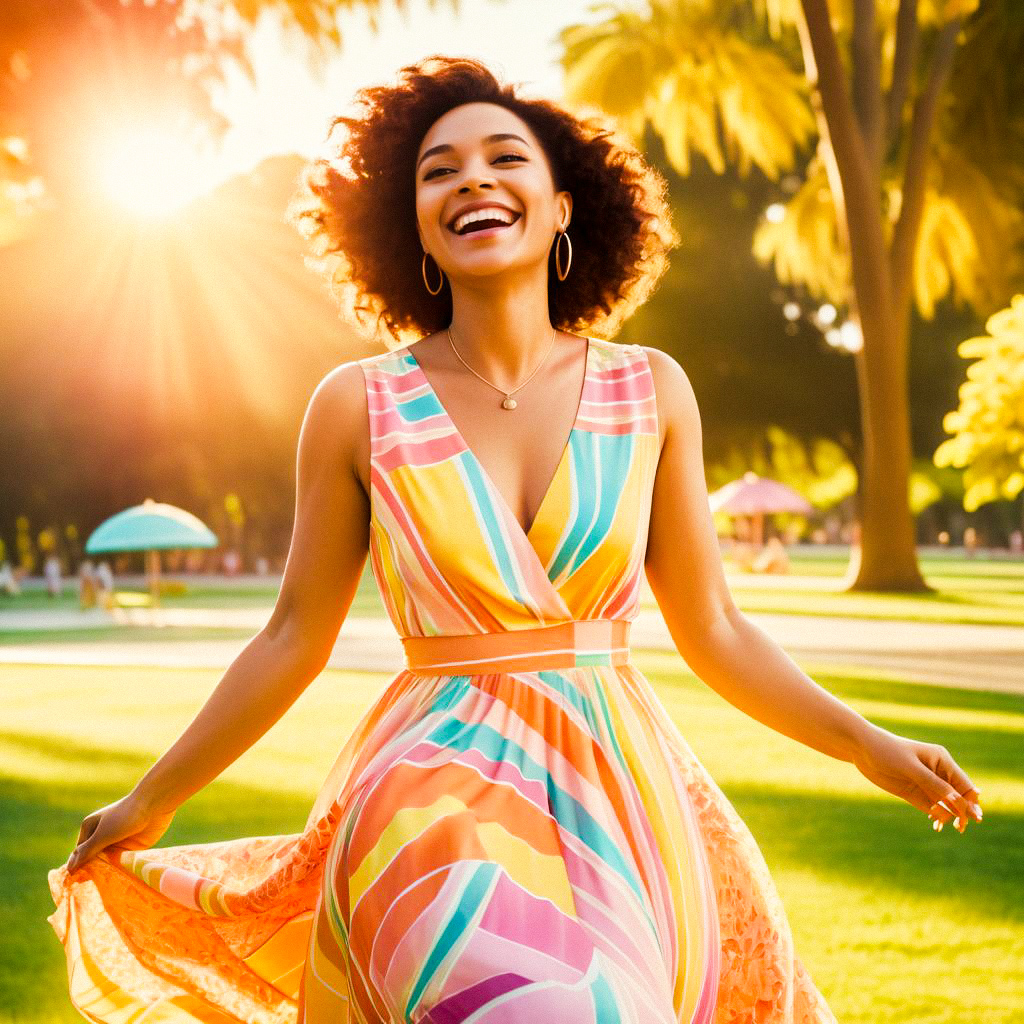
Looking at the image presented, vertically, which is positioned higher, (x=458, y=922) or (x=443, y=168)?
(x=443, y=168)

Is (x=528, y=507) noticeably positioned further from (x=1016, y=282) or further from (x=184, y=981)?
(x=1016, y=282)

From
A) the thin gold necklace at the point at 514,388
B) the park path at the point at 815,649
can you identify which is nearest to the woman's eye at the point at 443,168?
the thin gold necklace at the point at 514,388

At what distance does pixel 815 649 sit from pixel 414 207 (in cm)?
1344

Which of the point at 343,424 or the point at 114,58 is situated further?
the point at 114,58

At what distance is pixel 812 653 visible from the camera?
15.1 m

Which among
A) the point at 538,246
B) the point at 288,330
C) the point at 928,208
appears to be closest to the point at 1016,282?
the point at 928,208

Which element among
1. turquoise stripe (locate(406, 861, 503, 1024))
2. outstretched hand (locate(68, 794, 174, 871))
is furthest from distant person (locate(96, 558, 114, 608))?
turquoise stripe (locate(406, 861, 503, 1024))

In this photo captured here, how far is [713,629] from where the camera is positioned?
2.43m

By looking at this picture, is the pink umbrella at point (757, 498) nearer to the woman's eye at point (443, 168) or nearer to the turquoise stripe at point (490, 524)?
the woman's eye at point (443, 168)

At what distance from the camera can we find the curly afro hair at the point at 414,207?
104 inches

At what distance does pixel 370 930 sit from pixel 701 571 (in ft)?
2.73

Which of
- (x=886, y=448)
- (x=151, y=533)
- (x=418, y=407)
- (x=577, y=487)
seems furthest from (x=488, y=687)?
(x=151, y=533)

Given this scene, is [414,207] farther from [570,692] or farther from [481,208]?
[570,692]

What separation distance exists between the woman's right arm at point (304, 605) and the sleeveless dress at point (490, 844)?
0.07 metres
